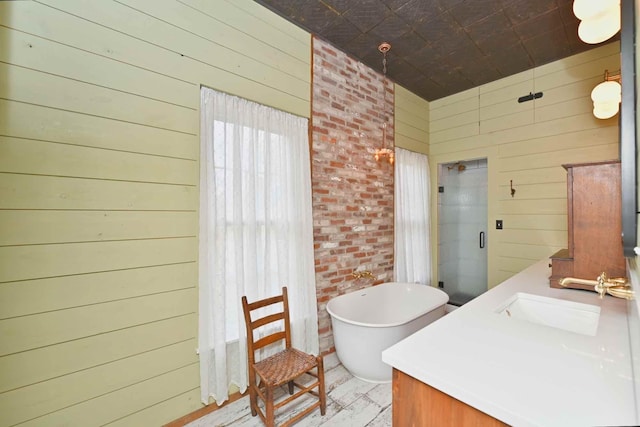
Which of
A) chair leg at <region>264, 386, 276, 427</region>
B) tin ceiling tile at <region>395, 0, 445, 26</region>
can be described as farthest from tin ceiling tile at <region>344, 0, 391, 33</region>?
chair leg at <region>264, 386, 276, 427</region>

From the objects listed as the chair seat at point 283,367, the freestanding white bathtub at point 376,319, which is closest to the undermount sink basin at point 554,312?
the freestanding white bathtub at point 376,319

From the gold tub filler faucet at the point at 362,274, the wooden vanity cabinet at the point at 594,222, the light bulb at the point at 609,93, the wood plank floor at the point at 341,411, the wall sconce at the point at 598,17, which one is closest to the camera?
the wall sconce at the point at 598,17

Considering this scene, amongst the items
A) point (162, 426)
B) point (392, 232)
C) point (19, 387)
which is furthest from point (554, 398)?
point (392, 232)

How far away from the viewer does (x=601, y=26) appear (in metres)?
1.29

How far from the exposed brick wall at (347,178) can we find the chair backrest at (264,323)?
575 mm

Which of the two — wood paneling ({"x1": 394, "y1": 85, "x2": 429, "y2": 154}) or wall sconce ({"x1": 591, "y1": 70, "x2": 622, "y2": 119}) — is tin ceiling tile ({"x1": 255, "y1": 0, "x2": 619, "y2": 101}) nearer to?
wood paneling ({"x1": 394, "y1": 85, "x2": 429, "y2": 154})

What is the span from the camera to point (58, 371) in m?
1.41

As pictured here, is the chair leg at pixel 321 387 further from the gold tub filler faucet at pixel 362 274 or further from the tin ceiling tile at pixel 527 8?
the tin ceiling tile at pixel 527 8

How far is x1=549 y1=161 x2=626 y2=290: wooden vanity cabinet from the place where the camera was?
1.45 meters

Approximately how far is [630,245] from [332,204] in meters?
2.01

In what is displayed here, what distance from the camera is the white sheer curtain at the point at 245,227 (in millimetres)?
1880

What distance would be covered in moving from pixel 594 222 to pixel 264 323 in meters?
2.13

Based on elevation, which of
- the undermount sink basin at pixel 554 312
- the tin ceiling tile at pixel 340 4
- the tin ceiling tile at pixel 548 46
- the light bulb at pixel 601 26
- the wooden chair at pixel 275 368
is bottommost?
the wooden chair at pixel 275 368

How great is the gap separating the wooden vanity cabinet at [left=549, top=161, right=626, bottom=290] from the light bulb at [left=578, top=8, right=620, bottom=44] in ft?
2.09
